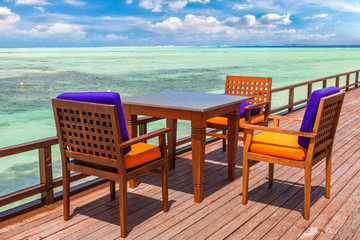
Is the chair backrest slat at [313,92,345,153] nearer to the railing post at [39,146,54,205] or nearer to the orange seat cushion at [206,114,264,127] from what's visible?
the orange seat cushion at [206,114,264,127]

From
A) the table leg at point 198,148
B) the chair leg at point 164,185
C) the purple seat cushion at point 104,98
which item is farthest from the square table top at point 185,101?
the purple seat cushion at point 104,98

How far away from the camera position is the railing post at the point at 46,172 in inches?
114

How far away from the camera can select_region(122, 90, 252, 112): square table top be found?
2953mm

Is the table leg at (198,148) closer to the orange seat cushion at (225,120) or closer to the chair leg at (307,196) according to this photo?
the chair leg at (307,196)

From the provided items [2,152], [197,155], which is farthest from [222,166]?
[2,152]

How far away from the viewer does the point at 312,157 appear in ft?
8.68

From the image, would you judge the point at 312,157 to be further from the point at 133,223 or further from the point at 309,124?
the point at 133,223

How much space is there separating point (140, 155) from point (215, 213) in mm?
755

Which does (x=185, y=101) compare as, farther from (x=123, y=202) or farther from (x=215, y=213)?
(x=123, y=202)

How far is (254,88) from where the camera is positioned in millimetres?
4461

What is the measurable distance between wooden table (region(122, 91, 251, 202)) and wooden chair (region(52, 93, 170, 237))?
36 cm

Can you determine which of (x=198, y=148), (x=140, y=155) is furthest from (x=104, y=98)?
(x=198, y=148)

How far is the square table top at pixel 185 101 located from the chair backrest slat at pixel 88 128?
751mm

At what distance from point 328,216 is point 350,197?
48cm
